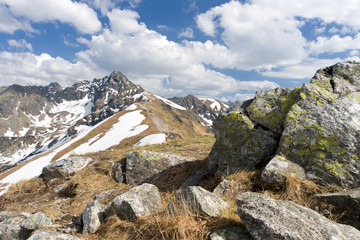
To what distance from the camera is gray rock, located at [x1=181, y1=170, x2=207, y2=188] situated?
8.14 meters

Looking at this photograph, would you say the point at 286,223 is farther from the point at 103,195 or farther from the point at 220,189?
the point at 103,195

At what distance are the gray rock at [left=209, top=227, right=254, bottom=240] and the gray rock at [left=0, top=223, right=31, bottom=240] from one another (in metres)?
5.17

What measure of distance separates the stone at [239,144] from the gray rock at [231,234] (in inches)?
141

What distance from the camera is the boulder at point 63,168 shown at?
11641mm

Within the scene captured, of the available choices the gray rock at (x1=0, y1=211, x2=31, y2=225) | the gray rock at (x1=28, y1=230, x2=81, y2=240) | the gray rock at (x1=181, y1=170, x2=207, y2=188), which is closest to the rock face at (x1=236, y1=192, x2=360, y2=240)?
the gray rock at (x1=28, y1=230, x2=81, y2=240)

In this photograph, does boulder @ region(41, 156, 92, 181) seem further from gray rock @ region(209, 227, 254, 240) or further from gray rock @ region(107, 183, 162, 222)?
gray rock @ region(209, 227, 254, 240)

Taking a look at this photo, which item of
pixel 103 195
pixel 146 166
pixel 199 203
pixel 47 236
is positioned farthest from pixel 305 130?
pixel 103 195

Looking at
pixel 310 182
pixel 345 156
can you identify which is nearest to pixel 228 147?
pixel 310 182

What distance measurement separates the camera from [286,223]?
3285 mm

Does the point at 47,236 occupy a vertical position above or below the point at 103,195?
above

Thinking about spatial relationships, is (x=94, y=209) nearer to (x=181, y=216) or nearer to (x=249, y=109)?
(x=181, y=216)

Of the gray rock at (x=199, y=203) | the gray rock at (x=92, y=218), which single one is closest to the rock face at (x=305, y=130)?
the gray rock at (x=199, y=203)

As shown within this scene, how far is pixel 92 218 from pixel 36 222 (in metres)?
1.73

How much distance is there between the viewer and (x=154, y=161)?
10.0 meters
